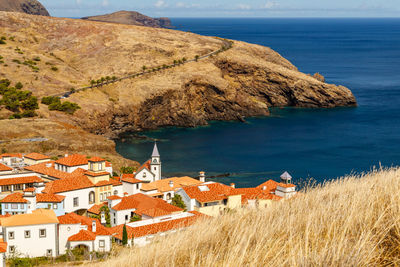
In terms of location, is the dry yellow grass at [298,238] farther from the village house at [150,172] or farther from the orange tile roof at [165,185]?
the village house at [150,172]

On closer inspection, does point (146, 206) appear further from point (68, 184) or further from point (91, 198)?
point (68, 184)

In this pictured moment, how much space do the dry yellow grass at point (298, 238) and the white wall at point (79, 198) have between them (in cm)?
3558

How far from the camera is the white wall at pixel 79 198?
132ft

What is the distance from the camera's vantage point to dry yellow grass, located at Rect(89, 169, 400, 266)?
4727mm

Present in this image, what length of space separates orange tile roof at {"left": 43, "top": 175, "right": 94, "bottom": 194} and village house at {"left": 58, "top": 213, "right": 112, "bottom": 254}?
7.47m

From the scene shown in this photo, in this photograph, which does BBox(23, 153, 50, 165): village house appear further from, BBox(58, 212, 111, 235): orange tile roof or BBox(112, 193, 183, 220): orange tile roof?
BBox(58, 212, 111, 235): orange tile roof

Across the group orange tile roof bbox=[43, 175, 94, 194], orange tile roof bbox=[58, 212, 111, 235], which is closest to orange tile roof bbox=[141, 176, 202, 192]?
orange tile roof bbox=[43, 175, 94, 194]

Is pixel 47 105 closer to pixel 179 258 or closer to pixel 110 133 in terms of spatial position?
pixel 110 133

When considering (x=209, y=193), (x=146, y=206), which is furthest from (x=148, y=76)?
(x=146, y=206)

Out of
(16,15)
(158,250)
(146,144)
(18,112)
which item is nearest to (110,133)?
(146,144)

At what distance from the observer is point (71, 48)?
388 ft

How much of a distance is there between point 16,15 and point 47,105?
Answer: 5397 cm

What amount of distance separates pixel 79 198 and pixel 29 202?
275 inches

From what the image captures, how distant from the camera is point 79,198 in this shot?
41.2 metres
